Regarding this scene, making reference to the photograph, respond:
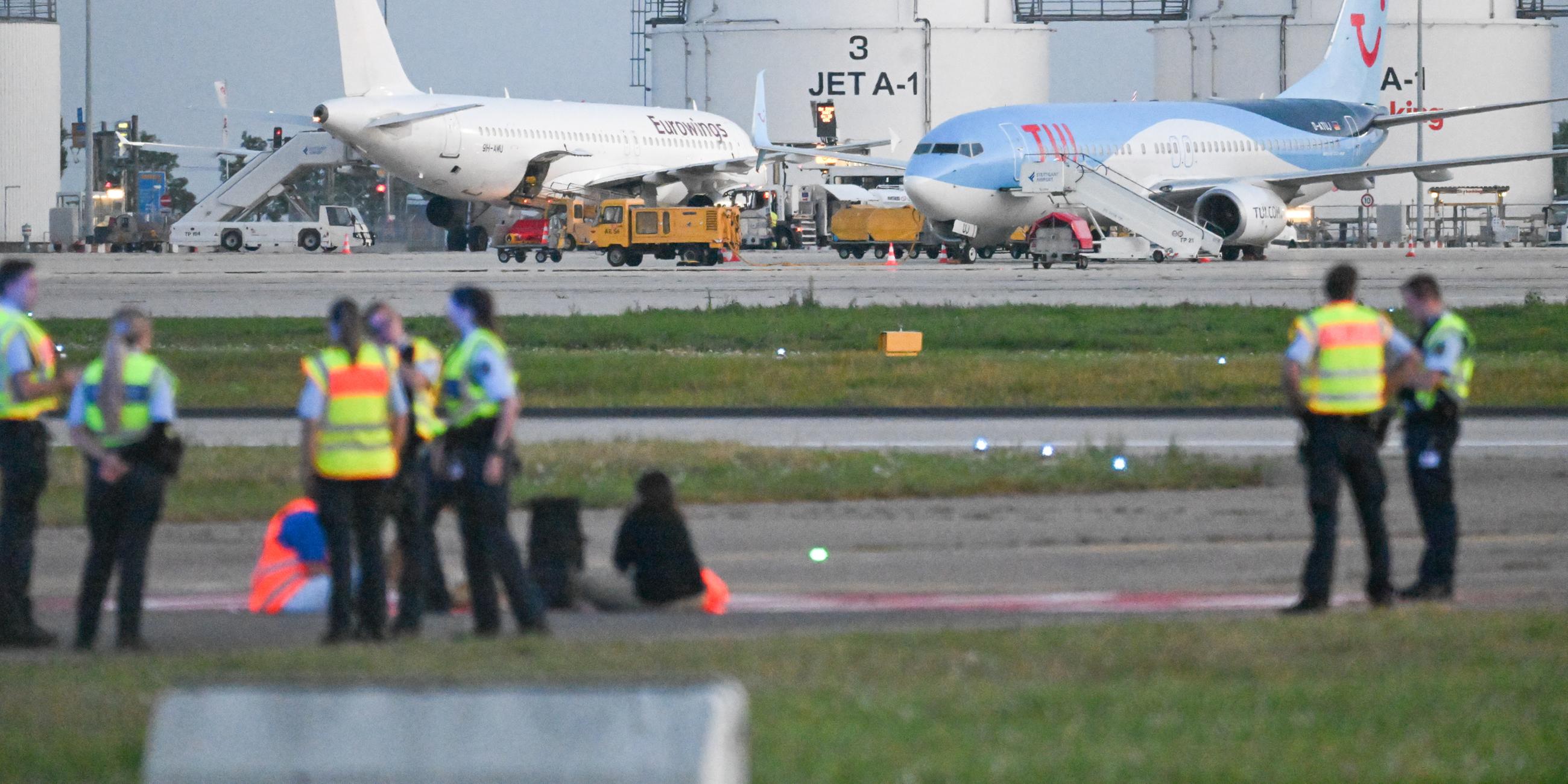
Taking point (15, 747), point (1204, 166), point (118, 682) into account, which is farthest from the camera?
point (1204, 166)

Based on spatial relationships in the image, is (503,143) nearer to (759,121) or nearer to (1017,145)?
(759,121)

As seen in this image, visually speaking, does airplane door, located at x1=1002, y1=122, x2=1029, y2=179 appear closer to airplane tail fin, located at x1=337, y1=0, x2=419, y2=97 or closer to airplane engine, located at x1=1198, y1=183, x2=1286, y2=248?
airplane engine, located at x1=1198, y1=183, x2=1286, y2=248

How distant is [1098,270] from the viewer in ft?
146

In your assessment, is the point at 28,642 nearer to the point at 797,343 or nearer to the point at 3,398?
the point at 3,398

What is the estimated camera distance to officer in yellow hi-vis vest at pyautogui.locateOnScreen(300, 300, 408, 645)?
342 inches

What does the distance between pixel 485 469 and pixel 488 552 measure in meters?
0.38

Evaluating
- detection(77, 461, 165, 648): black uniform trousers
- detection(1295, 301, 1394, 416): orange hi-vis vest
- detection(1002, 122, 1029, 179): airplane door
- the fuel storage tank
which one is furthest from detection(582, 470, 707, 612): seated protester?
the fuel storage tank

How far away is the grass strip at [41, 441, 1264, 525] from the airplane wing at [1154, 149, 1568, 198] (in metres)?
36.8

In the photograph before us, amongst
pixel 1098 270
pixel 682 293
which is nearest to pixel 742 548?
pixel 682 293

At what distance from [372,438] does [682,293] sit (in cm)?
2678

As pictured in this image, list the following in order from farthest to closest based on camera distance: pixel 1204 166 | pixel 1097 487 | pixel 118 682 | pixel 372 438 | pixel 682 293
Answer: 1. pixel 1204 166
2. pixel 682 293
3. pixel 1097 487
4. pixel 372 438
5. pixel 118 682

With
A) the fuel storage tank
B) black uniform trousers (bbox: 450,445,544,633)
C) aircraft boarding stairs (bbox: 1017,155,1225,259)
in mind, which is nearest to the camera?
black uniform trousers (bbox: 450,445,544,633)

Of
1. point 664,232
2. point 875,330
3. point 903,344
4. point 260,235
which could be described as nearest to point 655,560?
point 903,344

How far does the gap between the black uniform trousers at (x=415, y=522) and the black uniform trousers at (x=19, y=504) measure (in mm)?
1680
